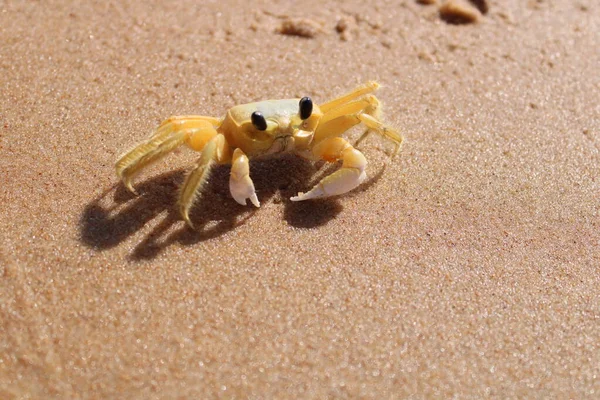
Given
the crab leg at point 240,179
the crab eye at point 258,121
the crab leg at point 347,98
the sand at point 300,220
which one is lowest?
the sand at point 300,220

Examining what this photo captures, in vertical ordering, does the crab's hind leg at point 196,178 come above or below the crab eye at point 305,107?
below

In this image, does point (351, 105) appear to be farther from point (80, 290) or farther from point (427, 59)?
point (80, 290)

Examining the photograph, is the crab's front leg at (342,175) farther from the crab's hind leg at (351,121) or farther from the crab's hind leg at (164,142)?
the crab's hind leg at (164,142)

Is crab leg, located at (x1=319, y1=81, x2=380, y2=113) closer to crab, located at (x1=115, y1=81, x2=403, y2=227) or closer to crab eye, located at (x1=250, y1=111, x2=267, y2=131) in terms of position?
crab, located at (x1=115, y1=81, x2=403, y2=227)

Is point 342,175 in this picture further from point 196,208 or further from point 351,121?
point 196,208

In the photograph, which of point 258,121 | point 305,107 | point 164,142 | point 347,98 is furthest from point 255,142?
point 347,98

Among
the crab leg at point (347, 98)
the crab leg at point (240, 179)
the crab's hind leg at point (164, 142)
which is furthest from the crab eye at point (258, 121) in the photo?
the crab leg at point (347, 98)

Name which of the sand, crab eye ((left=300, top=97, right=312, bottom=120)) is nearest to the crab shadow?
the sand

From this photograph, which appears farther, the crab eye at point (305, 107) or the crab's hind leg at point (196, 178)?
the crab eye at point (305, 107)
